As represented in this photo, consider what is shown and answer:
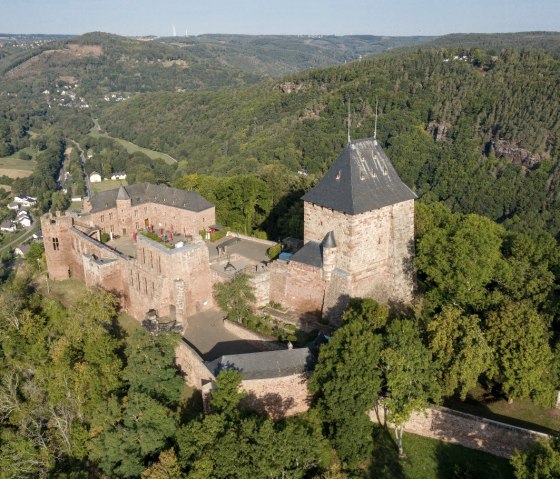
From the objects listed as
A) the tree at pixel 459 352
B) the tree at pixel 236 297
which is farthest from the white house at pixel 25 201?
the tree at pixel 459 352

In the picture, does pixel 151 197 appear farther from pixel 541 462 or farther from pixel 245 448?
pixel 541 462

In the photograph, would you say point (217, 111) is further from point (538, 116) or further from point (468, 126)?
point (538, 116)

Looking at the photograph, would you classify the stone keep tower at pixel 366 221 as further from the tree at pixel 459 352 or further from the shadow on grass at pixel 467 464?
the shadow on grass at pixel 467 464

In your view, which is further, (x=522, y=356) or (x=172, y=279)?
(x=172, y=279)

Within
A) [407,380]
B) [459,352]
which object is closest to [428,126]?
[459,352]

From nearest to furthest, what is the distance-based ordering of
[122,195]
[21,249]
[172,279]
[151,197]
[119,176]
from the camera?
[172,279] → [122,195] → [151,197] → [21,249] → [119,176]

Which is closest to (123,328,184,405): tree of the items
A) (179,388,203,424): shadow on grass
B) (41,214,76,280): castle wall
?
(179,388,203,424): shadow on grass
